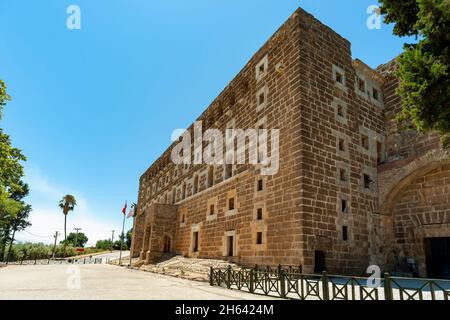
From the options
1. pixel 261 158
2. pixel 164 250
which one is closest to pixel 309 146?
pixel 261 158

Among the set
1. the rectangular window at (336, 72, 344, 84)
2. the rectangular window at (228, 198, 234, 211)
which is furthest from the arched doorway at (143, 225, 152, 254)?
the rectangular window at (336, 72, 344, 84)

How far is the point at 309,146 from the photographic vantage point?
1301cm

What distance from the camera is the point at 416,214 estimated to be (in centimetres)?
1384

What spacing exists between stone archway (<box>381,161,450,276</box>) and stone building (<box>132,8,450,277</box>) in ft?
0.14

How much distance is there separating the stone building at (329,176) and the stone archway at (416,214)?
42mm

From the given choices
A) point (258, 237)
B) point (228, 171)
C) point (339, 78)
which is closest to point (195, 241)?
point (228, 171)

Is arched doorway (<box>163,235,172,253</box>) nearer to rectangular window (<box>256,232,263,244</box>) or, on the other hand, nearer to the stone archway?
rectangular window (<box>256,232,263,244</box>)

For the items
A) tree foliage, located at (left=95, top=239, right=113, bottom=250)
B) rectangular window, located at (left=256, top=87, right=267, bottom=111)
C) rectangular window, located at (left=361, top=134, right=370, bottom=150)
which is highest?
rectangular window, located at (left=256, top=87, right=267, bottom=111)

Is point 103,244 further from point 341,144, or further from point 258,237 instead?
point 341,144

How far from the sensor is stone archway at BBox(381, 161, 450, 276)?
13031mm

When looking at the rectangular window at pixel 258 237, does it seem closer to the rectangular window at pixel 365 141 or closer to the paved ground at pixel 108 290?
the paved ground at pixel 108 290

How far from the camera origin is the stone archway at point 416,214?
1303cm

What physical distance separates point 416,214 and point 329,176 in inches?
174
